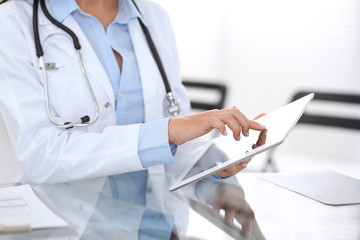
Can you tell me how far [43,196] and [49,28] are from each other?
0.51m

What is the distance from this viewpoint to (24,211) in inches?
32.8

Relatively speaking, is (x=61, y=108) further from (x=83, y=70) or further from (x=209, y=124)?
(x=209, y=124)

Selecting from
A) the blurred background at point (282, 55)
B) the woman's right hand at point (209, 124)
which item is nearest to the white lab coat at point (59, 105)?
the woman's right hand at point (209, 124)

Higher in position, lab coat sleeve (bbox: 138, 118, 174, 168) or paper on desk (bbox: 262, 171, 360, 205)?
lab coat sleeve (bbox: 138, 118, 174, 168)

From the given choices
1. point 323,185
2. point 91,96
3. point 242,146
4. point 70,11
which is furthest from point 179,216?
point 70,11

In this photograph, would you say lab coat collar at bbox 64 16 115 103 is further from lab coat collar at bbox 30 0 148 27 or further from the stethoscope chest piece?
the stethoscope chest piece

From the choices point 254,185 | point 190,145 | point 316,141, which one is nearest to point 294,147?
point 316,141

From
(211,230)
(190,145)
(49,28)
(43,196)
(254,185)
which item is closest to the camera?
(211,230)

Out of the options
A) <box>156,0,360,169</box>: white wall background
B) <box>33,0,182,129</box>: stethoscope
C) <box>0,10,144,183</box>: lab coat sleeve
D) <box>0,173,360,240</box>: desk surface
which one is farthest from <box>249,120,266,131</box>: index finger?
<box>156,0,360,169</box>: white wall background

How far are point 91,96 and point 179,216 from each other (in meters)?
0.51

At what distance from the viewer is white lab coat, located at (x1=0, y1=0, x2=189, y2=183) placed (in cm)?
114

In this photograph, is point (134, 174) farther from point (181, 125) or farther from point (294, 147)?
point (294, 147)

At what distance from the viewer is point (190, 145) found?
1.40 metres

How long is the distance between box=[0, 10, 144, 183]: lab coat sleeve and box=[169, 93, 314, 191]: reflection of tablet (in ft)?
0.53
